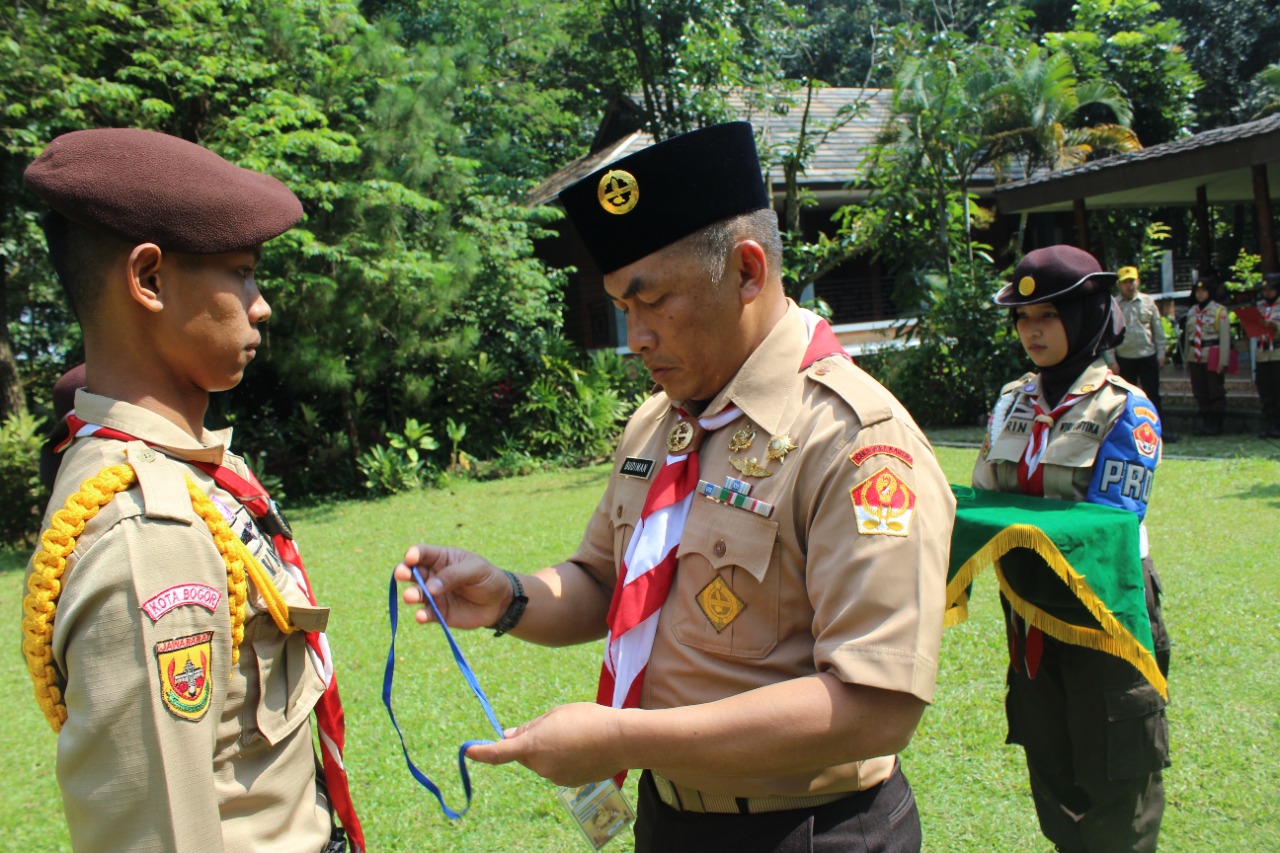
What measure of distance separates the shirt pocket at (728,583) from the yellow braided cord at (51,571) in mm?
→ 979

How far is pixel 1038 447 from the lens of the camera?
3.26 m

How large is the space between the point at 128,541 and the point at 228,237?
23.1 inches

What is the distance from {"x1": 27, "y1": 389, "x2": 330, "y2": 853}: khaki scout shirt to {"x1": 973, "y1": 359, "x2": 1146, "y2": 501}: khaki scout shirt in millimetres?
2469

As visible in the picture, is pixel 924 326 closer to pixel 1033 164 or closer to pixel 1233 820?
pixel 1033 164

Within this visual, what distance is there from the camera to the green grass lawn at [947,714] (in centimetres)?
350

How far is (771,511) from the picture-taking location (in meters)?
1.62

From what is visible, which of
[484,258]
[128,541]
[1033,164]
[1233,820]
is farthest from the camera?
[1033,164]

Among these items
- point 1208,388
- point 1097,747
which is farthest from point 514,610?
point 1208,388

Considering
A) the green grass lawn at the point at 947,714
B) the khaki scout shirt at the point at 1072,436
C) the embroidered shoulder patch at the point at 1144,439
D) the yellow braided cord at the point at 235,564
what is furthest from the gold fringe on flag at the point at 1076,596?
the yellow braided cord at the point at 235,564

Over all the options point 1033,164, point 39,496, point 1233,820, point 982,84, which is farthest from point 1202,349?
point 39,496

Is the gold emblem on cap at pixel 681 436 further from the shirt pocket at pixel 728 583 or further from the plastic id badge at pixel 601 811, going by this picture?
the plastic id badge at pixel 601 811

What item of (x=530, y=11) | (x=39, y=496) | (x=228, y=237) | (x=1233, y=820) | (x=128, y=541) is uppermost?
(x=530, y=11)

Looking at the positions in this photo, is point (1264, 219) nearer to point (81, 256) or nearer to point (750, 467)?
point (750, 467)

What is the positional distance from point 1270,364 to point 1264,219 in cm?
212
